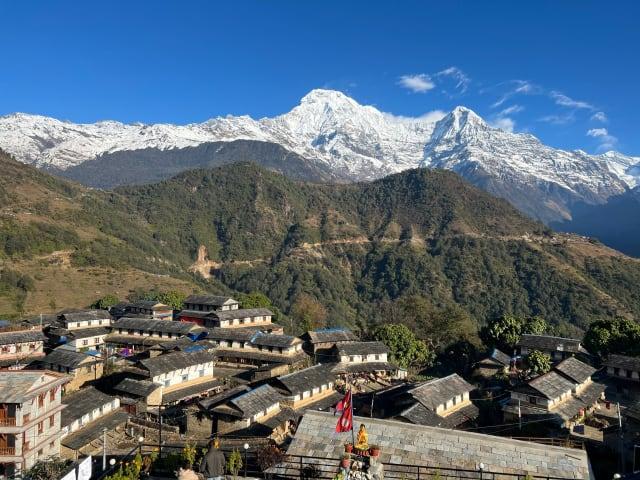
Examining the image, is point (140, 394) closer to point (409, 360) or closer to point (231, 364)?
point (231, 364)

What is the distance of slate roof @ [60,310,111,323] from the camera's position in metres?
70.1

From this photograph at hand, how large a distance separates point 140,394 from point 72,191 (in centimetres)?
16022

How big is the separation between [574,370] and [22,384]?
154 feet

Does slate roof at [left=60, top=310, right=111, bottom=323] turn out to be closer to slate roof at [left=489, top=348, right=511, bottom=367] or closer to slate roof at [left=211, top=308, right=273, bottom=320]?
slate roof at [left=211, top=308, right=273, bottom=320]

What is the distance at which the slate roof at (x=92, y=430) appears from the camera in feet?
116

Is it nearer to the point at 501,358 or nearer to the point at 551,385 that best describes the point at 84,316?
the point at 501,358

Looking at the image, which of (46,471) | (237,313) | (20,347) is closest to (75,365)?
(20,347)

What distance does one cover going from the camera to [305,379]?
151 feet

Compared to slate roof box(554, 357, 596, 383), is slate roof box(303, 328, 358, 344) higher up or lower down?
higher up

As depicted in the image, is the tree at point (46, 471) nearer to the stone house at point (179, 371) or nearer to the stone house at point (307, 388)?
the stone house at point (307, 388)

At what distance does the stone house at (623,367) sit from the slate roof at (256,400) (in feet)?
123

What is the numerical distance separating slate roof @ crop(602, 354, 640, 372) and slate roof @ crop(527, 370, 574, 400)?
11.8 metres

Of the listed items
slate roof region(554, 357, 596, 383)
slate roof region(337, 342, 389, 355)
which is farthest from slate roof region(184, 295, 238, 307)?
slate roof region(554, 357, 596, 383)

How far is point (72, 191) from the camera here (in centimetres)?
18038
